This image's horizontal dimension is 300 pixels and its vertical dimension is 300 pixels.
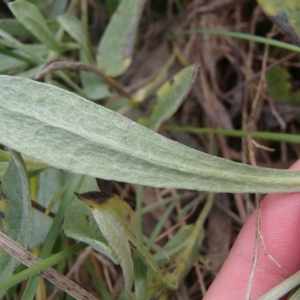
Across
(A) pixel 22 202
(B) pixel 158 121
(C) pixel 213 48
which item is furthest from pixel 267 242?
(C) pixel 213 48

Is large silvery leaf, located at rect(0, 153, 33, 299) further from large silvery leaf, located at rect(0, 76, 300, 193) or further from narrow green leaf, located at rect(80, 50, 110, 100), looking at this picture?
narrow green leaf, located at rect(80, 50, 110, 100)

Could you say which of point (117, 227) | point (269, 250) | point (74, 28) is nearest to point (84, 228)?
point (117, 227)

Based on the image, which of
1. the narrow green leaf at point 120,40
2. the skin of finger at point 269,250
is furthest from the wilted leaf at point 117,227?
the narrow green leaf at point 120,40

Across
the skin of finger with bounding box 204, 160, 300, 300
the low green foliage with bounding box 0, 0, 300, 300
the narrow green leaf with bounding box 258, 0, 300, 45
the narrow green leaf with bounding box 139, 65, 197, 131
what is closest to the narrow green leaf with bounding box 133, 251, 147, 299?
the low green foliage with bounding box 0, 0, 300, 300

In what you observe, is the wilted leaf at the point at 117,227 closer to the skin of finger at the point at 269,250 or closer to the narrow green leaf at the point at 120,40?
the skin of finger at the point at 269,250

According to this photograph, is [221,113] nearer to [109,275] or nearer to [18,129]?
[109,275]

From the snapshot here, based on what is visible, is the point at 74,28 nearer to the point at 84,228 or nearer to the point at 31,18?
the point at 31,18
